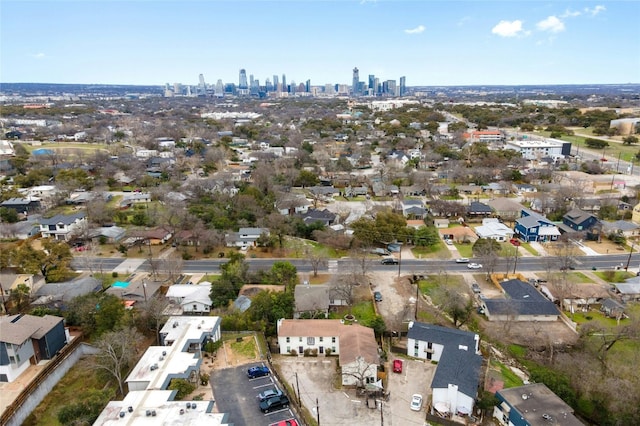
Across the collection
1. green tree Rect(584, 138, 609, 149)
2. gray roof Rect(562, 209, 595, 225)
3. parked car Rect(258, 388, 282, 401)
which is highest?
green tree Rect(584, 138, 609, 149)

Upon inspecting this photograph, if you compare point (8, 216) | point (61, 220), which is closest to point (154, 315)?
point (61, 220)

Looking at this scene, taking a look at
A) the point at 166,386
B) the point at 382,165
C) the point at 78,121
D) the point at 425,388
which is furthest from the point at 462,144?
the point at 78,121

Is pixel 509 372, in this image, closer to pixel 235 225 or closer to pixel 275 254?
pixel 275 254

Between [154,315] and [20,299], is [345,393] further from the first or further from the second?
[20,299]

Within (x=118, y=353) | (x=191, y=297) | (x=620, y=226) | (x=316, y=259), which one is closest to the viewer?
(x=118, y=353)

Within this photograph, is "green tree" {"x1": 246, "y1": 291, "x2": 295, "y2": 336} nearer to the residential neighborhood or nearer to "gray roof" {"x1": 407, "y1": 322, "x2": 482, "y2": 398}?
the residential neighborhood

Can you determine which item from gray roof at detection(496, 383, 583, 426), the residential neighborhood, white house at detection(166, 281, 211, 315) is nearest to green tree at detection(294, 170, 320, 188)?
the residential neighborhood
